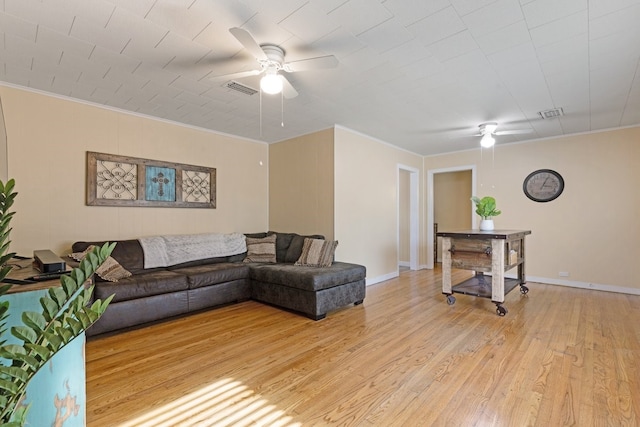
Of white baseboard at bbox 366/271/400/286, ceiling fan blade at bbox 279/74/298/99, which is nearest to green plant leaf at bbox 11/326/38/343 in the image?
ceiling fan blade at bbox 279/74/298/99

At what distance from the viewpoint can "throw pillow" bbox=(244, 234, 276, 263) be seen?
181 inches

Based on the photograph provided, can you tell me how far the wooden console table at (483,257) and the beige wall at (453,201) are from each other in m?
3.06

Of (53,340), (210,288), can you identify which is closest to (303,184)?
(210,288)

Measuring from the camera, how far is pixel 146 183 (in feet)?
13.6

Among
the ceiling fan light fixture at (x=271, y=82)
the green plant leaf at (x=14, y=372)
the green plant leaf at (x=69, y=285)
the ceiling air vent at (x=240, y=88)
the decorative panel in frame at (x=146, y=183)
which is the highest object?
the ceiling air vent at (x=240, y=88)

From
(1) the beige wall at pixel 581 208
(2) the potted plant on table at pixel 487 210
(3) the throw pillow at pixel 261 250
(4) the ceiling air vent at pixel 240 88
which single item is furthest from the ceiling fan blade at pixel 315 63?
(1) the beige wall at pixel 581 208

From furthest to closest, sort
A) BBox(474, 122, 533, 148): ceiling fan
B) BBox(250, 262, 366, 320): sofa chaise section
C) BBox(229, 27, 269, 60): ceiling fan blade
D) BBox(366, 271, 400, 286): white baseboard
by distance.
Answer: BBox(366, 271, 400, 286): white baseboard → BBox(474, 122, 533, 148): ceiling fan → BBox(250, 262, 366, 320): sofa chaise section → BBox(229, 27, 269, 60): ceiling fan blade

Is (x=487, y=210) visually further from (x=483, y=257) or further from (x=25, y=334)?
(x=25, y=334)

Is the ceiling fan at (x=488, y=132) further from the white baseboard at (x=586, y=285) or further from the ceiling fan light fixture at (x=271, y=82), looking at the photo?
the ceiling fan light fixture at (x=271, y=82)

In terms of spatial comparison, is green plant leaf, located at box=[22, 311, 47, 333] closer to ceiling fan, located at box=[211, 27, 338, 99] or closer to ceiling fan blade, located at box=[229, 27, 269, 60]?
ceiling fan blade, located at box=[229, 27, 269, 60]

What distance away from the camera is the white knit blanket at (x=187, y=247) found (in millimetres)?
3822

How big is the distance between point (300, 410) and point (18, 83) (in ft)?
13.5

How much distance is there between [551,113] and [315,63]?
347 cm

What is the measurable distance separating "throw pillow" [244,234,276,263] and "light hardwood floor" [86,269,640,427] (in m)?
1.05
